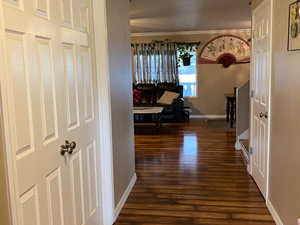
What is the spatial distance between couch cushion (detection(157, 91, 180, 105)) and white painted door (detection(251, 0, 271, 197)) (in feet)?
13.1

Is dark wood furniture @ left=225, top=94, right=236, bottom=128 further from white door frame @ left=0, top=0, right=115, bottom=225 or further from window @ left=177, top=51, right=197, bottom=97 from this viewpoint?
white door frame @ left=0, top=0, right=115, bottom=225

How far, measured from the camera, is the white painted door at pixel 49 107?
1.47 meters

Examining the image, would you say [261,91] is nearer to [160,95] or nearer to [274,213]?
[274,213]

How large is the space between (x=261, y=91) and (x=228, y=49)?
17.9 feet

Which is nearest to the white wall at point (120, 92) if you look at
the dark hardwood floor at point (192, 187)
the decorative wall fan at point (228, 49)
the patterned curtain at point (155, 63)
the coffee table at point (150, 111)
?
the dark hardwood floor at point (192, 187)

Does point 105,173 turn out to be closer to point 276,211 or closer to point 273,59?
point 276,211

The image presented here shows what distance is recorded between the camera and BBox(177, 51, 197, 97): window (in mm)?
8961

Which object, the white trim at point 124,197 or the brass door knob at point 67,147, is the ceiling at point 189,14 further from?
the brass door knob at point 67,147

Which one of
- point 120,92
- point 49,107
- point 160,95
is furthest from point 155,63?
point 49,107

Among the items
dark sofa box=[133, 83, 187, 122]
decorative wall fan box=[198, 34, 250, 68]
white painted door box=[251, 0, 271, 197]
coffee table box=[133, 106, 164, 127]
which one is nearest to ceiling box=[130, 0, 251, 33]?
decorative wall fan box=[198, 34, 250, 68]

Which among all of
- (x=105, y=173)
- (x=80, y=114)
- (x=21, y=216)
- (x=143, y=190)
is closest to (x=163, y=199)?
(x=143, y=190)

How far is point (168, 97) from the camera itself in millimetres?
8086

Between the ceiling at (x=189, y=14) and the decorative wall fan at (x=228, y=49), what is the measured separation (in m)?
0.45

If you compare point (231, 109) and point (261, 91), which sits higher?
point (261, 91)
